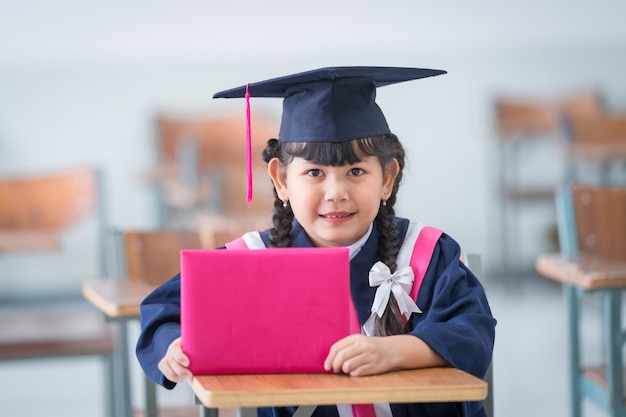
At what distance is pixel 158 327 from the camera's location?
1.76 m

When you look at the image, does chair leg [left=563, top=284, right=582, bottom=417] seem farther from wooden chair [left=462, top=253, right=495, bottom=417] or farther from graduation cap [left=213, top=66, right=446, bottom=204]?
graduation cap [left=213, top=66, right=446, bottom=204]

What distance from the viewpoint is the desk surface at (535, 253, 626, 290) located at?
245 cm

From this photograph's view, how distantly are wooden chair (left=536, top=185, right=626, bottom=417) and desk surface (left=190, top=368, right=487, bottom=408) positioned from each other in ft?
3.85

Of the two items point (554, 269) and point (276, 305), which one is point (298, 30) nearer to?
point (554, 269)

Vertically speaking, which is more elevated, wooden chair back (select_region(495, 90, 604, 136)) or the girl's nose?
wooden chair back (select_region(495, 90, 604, 136))

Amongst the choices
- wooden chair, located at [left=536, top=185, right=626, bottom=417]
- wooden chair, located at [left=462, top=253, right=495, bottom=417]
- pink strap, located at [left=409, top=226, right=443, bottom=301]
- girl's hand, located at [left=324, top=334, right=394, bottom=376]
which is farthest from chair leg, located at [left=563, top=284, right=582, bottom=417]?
girl's hand, located at [left=324, top=334, right=394, bottom=376]

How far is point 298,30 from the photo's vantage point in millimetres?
5914

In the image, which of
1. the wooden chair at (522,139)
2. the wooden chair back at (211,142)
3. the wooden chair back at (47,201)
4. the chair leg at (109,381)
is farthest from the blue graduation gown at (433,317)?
the wooden chair at (522,139)

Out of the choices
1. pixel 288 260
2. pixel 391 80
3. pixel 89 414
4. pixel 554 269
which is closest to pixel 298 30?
pixel 89 414

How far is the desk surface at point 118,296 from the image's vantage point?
7.48 feet

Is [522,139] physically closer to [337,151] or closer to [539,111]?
[539,111]

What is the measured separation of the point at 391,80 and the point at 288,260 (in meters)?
0.45

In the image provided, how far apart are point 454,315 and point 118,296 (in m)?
0.92

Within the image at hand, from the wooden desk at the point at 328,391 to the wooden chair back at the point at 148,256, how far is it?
1.18 metres
